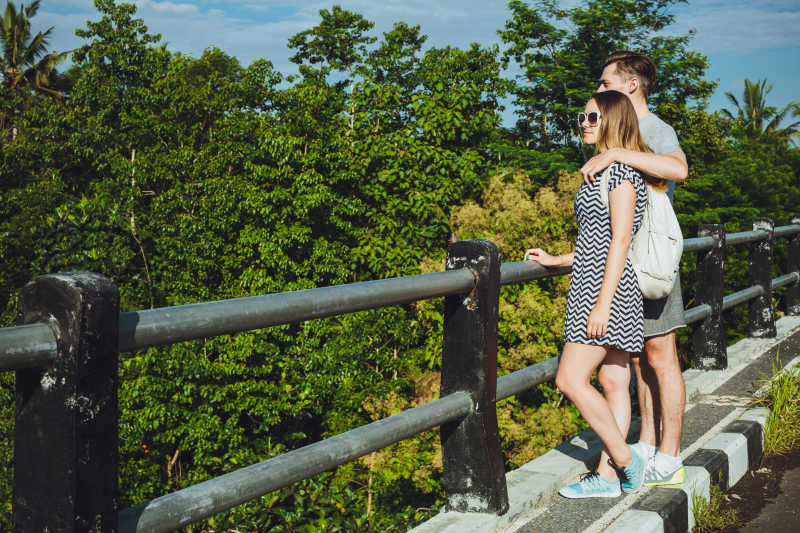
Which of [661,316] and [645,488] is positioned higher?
[661,316]

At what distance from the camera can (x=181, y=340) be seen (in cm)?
161

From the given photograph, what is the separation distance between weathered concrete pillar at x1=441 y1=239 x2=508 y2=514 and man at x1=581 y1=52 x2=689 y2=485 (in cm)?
58

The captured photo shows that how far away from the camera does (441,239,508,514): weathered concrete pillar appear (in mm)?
2596

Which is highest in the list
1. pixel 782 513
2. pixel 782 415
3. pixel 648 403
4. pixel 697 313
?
pixel 697 313

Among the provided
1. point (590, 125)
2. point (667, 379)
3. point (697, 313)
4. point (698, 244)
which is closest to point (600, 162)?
point (590, 125)

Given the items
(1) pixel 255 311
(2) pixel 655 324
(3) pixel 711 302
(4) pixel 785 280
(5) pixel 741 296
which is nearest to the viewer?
(1) pixel 255 311

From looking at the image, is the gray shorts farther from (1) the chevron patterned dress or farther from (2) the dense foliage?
(2) the dense foliage

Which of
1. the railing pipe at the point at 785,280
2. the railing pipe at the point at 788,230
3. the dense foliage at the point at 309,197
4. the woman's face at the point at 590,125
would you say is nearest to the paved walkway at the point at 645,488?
the woman's face at the point at 590,125

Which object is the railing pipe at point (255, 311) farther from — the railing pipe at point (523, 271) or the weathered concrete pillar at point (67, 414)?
the railing pipe at point (523, 271)

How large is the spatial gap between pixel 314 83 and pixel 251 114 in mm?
2337

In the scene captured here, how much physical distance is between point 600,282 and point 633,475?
2.37ft

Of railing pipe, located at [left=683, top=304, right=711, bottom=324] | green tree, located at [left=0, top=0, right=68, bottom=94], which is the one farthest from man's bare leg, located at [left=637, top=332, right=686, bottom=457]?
green tree, located at [left=0, top=0, right=68, bottom=94]

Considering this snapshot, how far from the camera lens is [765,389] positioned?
439 centimetres

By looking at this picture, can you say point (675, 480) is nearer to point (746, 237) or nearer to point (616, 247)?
point (616, 247)
